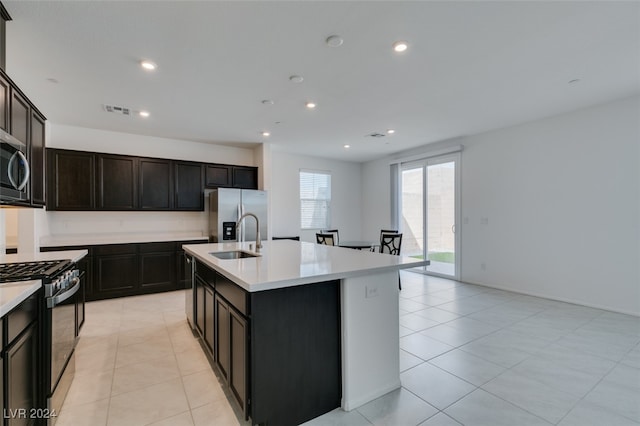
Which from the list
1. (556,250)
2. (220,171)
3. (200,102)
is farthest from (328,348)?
(220,171)

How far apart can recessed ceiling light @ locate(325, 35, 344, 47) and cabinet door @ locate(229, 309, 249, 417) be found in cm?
222

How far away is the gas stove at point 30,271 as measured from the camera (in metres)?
1.70

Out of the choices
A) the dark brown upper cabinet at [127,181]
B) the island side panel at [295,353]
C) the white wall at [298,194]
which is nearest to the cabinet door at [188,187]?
the dark brown upper cabinet at [127,181]

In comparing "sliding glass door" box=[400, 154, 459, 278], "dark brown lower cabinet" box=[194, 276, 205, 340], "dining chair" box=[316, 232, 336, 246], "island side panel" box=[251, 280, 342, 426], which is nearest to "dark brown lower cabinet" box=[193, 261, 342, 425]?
"island side panel" box=[251, 280, 342, 426]

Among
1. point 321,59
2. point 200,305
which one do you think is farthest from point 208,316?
point 321,59

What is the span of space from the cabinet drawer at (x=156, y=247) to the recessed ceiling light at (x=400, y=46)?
441 cm

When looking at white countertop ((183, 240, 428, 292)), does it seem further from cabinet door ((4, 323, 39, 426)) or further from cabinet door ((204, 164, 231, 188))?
cabinet door ((204, 164, 231, 188))

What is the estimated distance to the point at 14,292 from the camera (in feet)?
4.70

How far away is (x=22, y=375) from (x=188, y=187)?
4266mm

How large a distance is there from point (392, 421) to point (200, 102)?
387cm

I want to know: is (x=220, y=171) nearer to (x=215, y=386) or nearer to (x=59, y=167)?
(x=59, y=167)

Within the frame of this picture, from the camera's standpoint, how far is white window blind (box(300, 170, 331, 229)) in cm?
720

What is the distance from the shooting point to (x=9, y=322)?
134 centimetres

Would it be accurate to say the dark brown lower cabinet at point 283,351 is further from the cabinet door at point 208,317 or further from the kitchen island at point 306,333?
the cabinet door at point 208,317
